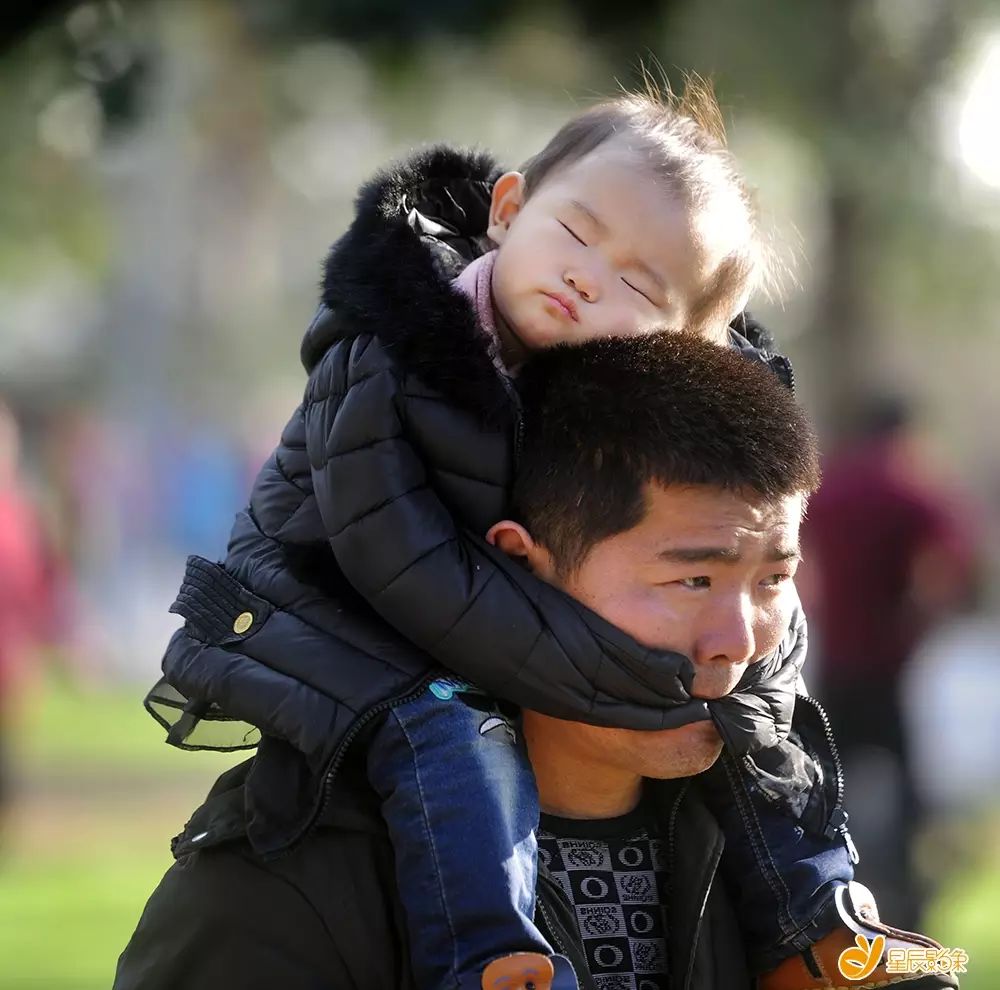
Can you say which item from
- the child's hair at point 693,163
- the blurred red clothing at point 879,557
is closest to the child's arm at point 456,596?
the child's hair at point 693,163

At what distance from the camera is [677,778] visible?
99.8 inches

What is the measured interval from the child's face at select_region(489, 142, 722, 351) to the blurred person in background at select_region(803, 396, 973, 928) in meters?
4.99

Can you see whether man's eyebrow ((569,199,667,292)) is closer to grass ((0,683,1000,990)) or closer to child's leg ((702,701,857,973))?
child's leg ((702,701,857,973))

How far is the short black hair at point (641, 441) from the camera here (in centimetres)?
238

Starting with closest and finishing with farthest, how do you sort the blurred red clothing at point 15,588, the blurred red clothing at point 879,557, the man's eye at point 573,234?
1. the man's eye at point 573,234
2. the blurred red clothing at point 879,557
3. the blurred red clothing at point 15,588

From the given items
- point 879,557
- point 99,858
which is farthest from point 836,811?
point 99,858

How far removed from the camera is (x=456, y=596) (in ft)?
7.57

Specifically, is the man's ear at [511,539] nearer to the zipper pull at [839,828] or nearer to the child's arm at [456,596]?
the child's arm at [456,596]

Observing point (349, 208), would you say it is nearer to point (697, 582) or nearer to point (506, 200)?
point (506, 200)

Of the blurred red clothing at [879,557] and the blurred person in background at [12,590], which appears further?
the blurred person in background at [12,590]

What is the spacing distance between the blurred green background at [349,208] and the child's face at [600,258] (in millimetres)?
367

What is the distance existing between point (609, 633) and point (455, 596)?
0.74ft

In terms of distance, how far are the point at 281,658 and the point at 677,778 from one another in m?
0.63

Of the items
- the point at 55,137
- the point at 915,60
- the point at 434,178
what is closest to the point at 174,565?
the point at 915,60
